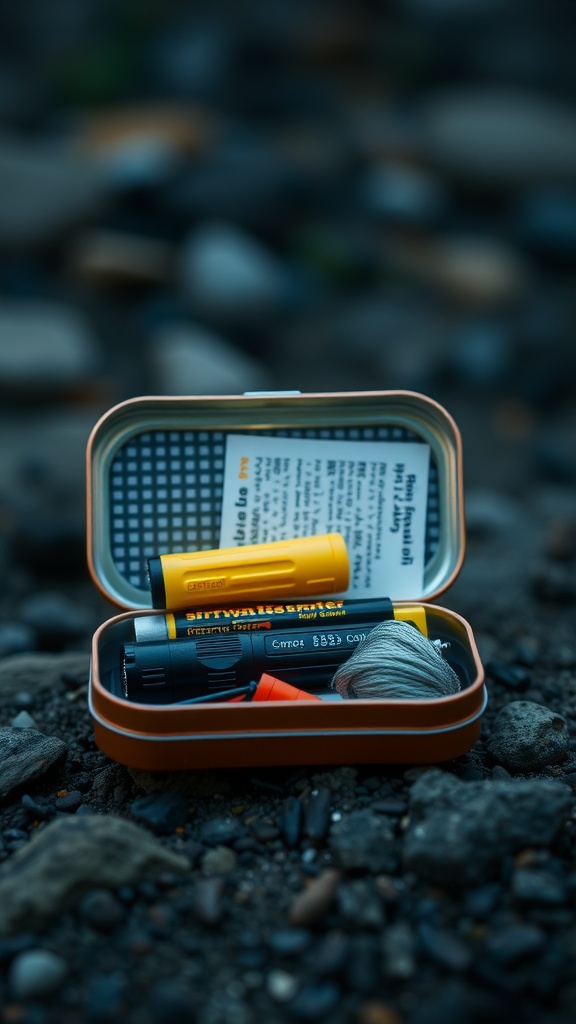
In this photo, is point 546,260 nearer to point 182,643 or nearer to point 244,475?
point 244,475

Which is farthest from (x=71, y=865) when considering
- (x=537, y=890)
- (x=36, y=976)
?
(x=537, y=890)

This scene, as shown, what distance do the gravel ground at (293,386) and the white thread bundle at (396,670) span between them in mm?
189

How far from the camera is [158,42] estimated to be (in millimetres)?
9969

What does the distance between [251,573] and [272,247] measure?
5.25 metres

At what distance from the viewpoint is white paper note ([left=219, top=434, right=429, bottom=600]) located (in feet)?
8.80

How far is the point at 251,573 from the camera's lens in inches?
99.0

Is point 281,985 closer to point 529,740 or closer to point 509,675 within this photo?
A: point 529,740

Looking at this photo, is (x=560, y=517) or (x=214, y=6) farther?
(x=214, y=6)

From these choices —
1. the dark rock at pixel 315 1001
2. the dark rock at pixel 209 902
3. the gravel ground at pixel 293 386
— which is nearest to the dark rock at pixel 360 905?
the gravel ground at pixel 293 386

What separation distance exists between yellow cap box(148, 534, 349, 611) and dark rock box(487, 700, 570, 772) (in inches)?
21.3

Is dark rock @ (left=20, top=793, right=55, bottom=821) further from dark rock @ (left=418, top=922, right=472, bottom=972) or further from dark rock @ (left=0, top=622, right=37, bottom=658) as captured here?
dark rock @ (left=0, top=622, right=37, bottom=658)

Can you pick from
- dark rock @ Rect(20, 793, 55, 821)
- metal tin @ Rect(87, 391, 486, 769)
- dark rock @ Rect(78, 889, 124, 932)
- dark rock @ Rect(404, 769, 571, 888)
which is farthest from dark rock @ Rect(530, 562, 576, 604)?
dark rock @ Rect(78, 889, 124, 932)

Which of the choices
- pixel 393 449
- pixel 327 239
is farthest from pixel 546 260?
pixel 393 449

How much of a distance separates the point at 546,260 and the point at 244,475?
5215mm
